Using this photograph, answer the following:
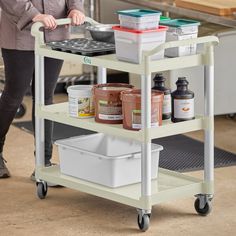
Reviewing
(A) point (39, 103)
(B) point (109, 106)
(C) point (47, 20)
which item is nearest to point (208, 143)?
(B) point (109, 106)

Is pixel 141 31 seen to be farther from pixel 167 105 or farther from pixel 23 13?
pixel 23 13

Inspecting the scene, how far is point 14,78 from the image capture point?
4.07 m

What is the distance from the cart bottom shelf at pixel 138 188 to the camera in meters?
3.60

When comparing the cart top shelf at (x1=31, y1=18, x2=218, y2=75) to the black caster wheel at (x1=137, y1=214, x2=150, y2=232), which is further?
the black caster wheel at (x1=137, y1=214, x2=150, y2=232)

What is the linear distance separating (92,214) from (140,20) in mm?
884

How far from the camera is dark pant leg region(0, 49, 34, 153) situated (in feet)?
13.2

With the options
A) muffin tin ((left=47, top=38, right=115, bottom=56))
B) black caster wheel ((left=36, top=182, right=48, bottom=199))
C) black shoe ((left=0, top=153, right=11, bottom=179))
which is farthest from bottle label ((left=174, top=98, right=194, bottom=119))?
black shoe ((left=0, top=153, right=11, bottom=179))

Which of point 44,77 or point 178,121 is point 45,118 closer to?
point 44,77

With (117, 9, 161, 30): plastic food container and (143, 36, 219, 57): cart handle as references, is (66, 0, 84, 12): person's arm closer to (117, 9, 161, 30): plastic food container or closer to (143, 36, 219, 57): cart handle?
(117, 9, 161, 30): plastic food container

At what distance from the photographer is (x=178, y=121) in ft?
11.9

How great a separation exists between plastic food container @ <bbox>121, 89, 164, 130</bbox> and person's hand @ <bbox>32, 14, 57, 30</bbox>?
52 centimetres

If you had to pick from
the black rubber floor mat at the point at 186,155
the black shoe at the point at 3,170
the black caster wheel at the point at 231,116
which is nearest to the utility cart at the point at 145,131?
the black shoe at the point at 3,170

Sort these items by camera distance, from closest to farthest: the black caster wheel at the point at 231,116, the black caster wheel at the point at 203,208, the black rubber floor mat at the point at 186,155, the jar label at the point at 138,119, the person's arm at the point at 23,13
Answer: the jar label at the point at 138,119 → the black caster wheel at the point at 203,208 → the person's arm at the point at 23,13 → the black rubber floor mat at the point at 186,155 → the black caster wheel at the point at 231,116

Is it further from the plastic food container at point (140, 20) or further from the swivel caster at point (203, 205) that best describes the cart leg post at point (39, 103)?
the swivel caster at point (203, 205)
